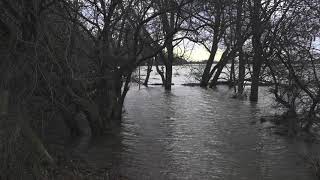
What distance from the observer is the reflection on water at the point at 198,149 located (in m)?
10.6

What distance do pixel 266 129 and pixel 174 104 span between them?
9.17 metres

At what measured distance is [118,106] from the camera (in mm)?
17234

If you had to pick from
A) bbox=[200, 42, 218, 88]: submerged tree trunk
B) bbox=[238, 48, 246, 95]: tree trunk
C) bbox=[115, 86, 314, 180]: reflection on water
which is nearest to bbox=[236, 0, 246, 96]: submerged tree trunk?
bbox=[238, 48, 246, 95]: tree trunk

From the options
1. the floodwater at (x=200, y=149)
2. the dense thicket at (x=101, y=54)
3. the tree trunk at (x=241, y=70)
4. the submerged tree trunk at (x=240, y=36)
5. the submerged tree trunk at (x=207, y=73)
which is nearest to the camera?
the dense thicket at (x=101, y=54)

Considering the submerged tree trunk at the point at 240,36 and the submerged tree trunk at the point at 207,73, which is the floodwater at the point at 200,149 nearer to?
the submerged tree trunk at the point at 240,36

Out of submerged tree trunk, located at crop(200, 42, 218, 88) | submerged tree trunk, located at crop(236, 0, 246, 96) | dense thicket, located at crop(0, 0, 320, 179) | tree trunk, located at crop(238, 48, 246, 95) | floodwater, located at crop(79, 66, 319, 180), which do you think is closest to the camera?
dense thicket, located at crop(0, 0, 320, 179)

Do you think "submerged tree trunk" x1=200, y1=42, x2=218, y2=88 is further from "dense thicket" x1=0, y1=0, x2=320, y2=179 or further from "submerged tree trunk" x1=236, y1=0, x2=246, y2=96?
"dense thicket" x1=0, y1=0, x2=320, y2=179

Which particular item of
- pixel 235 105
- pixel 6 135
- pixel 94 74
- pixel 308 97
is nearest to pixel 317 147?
pixel 308 97

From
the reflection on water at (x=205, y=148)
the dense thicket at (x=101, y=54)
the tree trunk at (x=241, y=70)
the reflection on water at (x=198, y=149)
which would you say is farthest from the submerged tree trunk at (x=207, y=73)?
the reflection on water at (x=198, y=149)

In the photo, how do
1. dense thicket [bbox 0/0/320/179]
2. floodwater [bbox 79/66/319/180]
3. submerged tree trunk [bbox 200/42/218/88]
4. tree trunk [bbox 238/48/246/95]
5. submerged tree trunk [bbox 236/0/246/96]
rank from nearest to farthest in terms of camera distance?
dense thicket [bbox 0/0/320/179]
floodwater [bbox 79/66/319/180]
submerged tree trunk [bbox 236/0/246/96]
tree trunk [bbox 238/48/246/95]
submerged tree trunk [bbox 200/42/218/88]

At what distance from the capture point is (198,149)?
1305cm

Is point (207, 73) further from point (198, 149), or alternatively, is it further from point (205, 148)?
point (198, 149)

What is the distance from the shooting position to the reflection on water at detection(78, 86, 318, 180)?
10641mm

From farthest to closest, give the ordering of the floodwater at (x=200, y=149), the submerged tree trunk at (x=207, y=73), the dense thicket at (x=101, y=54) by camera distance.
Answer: the submerged tree trunk at (x=207, y=73) < the floodwater at (x=200, y=149) < the dense thicket at (x=101, y=54)
